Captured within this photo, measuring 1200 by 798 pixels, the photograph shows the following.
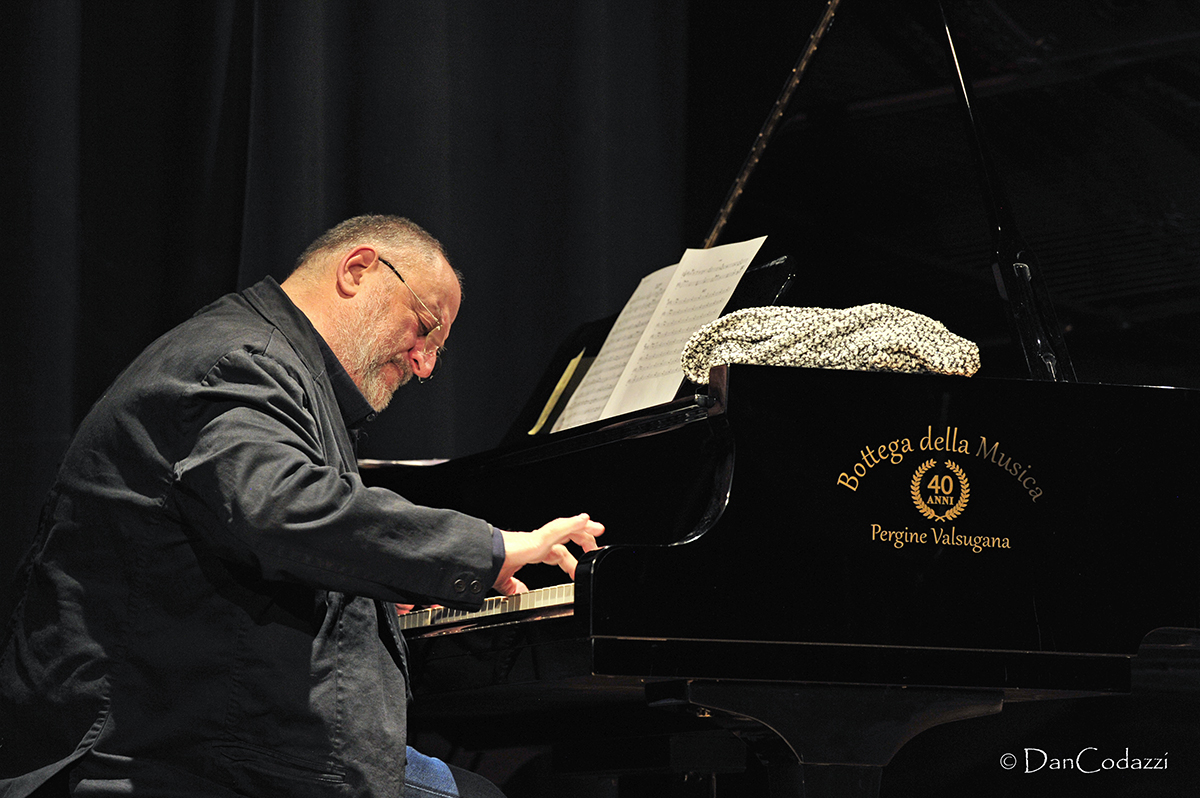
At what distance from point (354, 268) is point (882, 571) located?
3.28 feet

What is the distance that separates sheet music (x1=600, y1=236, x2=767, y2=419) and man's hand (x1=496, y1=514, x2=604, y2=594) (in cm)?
53

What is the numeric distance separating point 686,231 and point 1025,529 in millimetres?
2445

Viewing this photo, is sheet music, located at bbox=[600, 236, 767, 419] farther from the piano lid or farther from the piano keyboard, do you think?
the piano keyboard

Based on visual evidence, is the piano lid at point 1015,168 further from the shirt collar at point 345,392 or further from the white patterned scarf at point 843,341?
the shirt collar at point 345,392

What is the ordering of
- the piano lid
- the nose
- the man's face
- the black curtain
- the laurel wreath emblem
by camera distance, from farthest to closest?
the black curtain < the piano lid < the nose < the man's face < the laurel wreath emblem

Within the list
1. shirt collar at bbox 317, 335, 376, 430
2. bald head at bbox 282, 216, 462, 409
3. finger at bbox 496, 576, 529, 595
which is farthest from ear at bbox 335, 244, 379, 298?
finger at bbox 496, 576, 529, 595

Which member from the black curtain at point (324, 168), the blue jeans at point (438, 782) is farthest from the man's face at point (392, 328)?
the black curtain at point (324, 168)

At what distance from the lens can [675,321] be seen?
104 inches

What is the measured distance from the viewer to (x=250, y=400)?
1841mm

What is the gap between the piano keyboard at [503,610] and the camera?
1.94 meters

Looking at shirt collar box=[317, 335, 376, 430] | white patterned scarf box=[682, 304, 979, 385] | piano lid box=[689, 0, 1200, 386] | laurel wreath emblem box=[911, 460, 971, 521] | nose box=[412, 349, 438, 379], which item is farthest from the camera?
piano lid box=[689, 0, 1200, 386]

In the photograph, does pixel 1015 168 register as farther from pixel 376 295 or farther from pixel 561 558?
pixel 561 558

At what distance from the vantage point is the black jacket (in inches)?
→ 70.1

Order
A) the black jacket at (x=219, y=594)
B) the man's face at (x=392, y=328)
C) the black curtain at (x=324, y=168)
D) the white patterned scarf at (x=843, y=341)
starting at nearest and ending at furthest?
the black jacket at (x=219, y=594) < the white patterned scarf at (x=843, y=341) < the man's face at (x=392, y=328) < the black curtain at (x=324, y=168)
